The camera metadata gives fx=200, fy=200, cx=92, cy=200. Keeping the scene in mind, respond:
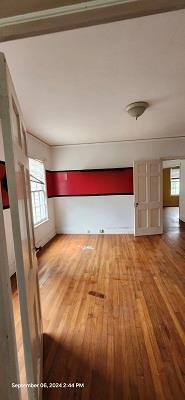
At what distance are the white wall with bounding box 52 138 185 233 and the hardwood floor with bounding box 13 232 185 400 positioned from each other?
1739mm

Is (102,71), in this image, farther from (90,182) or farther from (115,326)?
(90,182)

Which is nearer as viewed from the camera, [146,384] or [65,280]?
[146,384]

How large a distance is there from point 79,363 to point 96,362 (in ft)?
0.45

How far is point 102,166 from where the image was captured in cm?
544

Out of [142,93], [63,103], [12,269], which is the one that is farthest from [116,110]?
[12,269]

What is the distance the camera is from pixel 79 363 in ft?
5.34

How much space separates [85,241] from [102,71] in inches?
150

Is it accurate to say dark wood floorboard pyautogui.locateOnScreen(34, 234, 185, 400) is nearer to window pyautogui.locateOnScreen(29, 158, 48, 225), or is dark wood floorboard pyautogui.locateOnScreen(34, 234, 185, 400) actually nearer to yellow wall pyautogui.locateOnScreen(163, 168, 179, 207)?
window pyautogui.locateOnScreen(29, 158, 48, 225)

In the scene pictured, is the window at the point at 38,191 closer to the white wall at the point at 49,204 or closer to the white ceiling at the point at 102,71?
the white wall at the point at 49,204

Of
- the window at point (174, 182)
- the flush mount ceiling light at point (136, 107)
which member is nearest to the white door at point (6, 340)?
the flush mount ceiling light at point (136, 107)

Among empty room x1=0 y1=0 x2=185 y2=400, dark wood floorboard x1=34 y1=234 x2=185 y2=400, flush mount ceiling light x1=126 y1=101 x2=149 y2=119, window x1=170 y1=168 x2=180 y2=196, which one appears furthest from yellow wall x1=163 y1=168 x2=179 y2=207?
flush mount ceiling light x1=126 y1=101 x2=149 y2=119

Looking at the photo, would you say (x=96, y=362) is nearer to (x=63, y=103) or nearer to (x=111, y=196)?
(x=63, y=103)

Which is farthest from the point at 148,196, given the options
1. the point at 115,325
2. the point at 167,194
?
the point at 167,194

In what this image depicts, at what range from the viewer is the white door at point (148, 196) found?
5.04 metres
